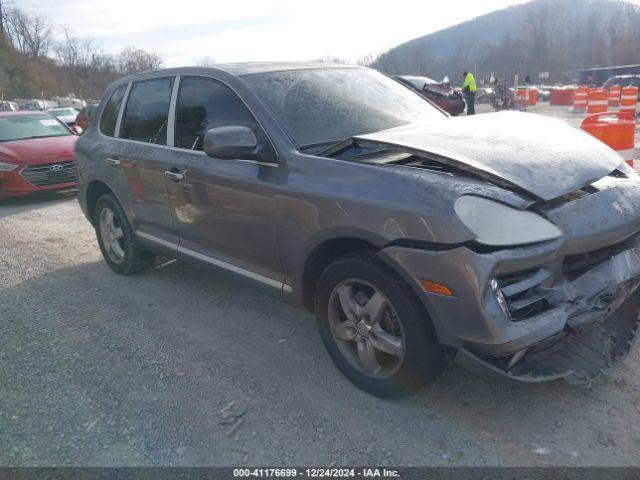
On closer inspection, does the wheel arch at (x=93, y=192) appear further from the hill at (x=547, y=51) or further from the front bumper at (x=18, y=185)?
the hill at (x=547, y=51)

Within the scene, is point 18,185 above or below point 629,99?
below

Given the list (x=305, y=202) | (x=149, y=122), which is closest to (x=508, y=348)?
(x=305, y=202)

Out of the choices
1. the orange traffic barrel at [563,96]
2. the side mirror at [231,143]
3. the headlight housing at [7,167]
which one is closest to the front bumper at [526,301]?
the side mirror at [231,143]

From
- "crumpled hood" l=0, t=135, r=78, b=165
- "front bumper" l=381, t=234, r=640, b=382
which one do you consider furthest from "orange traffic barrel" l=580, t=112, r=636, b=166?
"crumpled hood" l=0, t=135, r=78, b=165

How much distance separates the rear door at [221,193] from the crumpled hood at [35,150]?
5.97m

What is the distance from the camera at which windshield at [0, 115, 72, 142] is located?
386 inches

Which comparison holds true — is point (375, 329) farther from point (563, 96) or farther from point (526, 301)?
point (563, 96)

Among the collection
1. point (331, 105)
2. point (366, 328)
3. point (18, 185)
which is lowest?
point (366, 328)

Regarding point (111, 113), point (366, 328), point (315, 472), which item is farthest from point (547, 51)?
point (315, 472)

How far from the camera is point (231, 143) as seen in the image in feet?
10.4

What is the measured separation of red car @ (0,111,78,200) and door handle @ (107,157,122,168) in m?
4.36

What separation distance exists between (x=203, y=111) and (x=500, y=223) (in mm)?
2370

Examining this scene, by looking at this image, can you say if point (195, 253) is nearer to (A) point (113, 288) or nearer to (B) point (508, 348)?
(A) point (113, 288)

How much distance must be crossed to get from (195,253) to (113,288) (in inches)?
52.5
